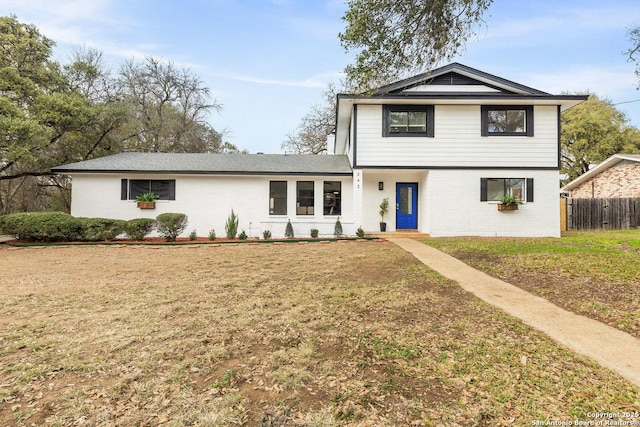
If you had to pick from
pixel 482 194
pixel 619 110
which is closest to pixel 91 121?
pixel 482 194

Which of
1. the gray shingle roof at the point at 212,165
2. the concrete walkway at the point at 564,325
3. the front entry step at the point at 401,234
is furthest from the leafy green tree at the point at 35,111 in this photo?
the concrete walkway at the point at 564,325

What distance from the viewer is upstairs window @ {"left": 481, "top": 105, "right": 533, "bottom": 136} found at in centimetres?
1195

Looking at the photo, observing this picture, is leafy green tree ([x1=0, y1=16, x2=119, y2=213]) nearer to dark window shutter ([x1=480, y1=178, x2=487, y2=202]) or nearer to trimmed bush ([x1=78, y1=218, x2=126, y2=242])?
trimmed bush ([x1=78, y1=218, x2=126, y2=242])

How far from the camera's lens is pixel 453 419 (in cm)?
195

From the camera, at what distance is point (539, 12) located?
8695mm

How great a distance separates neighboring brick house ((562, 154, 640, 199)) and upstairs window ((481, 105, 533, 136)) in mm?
11686

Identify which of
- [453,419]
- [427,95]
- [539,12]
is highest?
[539,12]

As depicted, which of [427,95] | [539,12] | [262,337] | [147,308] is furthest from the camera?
[427,95]

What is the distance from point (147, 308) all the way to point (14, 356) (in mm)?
1370

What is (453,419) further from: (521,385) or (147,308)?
(147,308)

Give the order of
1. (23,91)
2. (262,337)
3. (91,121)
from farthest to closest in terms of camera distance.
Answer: (91,121) < (23,91) < (262,337)

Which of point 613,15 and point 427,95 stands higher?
point 613,15

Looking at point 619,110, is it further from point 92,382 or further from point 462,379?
point 92,382

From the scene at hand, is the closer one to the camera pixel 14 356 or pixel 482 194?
pixel 14 356
